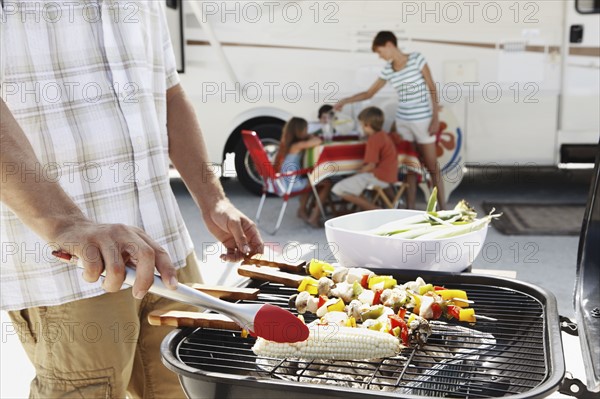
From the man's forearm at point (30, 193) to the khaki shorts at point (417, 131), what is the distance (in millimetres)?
5951

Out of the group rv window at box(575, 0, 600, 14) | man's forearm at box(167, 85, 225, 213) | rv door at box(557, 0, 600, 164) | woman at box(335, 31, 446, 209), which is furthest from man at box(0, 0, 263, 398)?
rv window at box(575, 0, 600, 14)

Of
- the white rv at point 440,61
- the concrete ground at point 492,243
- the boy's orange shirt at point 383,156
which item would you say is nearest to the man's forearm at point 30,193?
the concrete ground at point 492,243

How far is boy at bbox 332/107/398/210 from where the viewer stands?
22.6 ft

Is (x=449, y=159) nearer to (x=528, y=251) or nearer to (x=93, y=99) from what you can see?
(x=528, y=251)

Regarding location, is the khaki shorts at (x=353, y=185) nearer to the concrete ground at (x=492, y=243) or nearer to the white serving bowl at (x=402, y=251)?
the concrete ground at (x=492, y=243)

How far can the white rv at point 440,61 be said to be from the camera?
7.53 m

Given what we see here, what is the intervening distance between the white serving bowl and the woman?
17.3 feet

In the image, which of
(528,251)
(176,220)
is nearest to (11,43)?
(176,220)

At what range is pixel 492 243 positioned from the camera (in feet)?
21.4

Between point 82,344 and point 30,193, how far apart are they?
51cm

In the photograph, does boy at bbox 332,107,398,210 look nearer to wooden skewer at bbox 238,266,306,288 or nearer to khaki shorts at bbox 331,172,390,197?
khaki shorts at bbox 331,172,390,197

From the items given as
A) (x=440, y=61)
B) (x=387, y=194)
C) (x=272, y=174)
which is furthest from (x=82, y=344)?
(x=440, y=61)

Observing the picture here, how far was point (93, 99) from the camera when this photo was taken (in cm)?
199

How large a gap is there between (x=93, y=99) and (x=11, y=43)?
260 mm
